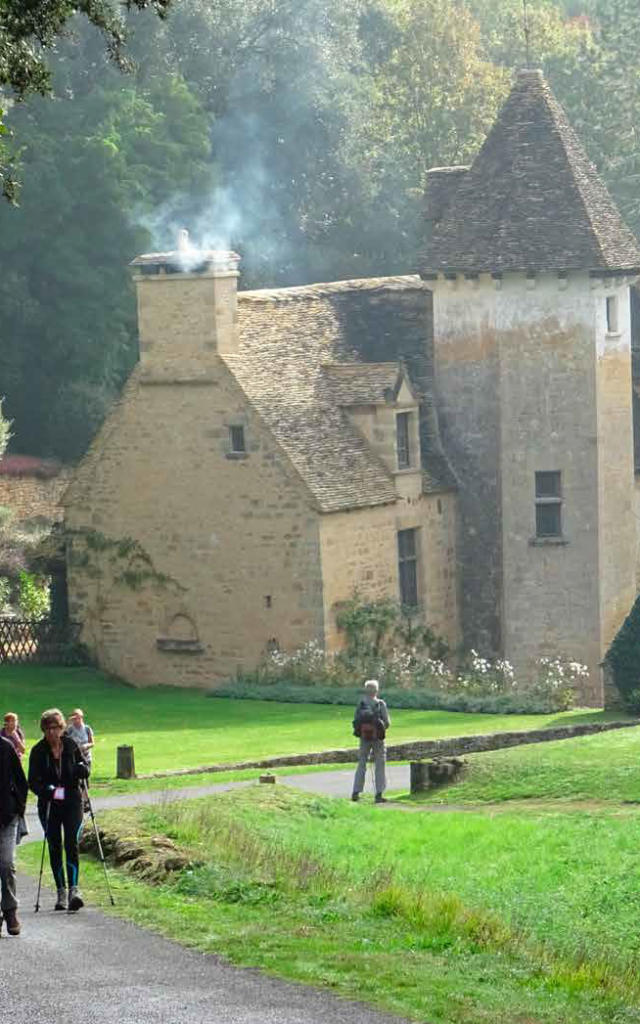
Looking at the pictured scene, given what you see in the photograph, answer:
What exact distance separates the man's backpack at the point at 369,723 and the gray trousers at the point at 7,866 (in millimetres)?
11502

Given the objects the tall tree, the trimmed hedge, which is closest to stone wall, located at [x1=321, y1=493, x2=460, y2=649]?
the trimmed hedge

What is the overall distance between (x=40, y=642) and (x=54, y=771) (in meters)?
27.6

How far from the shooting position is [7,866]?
18.0 metres

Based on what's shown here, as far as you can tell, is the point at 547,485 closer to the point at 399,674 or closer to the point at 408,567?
the point at 408,567

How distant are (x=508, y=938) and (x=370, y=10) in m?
68.0

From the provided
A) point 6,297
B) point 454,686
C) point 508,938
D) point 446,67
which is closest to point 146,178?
point 6,297

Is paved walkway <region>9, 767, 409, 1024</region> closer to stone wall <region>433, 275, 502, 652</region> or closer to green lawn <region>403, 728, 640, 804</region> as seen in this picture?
green lawn <region>403, 728, 640, 804</region>

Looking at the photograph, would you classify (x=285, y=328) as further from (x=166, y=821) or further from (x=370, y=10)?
(x=370, y=10)

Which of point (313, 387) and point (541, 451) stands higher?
point (313, 387)

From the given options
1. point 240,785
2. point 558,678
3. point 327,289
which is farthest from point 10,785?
point 327,289

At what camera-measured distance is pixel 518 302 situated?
46.1 m

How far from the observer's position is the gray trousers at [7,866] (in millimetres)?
17922

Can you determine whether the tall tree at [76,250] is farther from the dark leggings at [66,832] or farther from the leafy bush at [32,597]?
the dark leggings at [66,832]

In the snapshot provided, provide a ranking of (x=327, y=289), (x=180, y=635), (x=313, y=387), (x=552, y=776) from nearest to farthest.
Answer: (x=552, y=776), (x=180, y=635), (x=313, y=387), (x=327, y=289)
